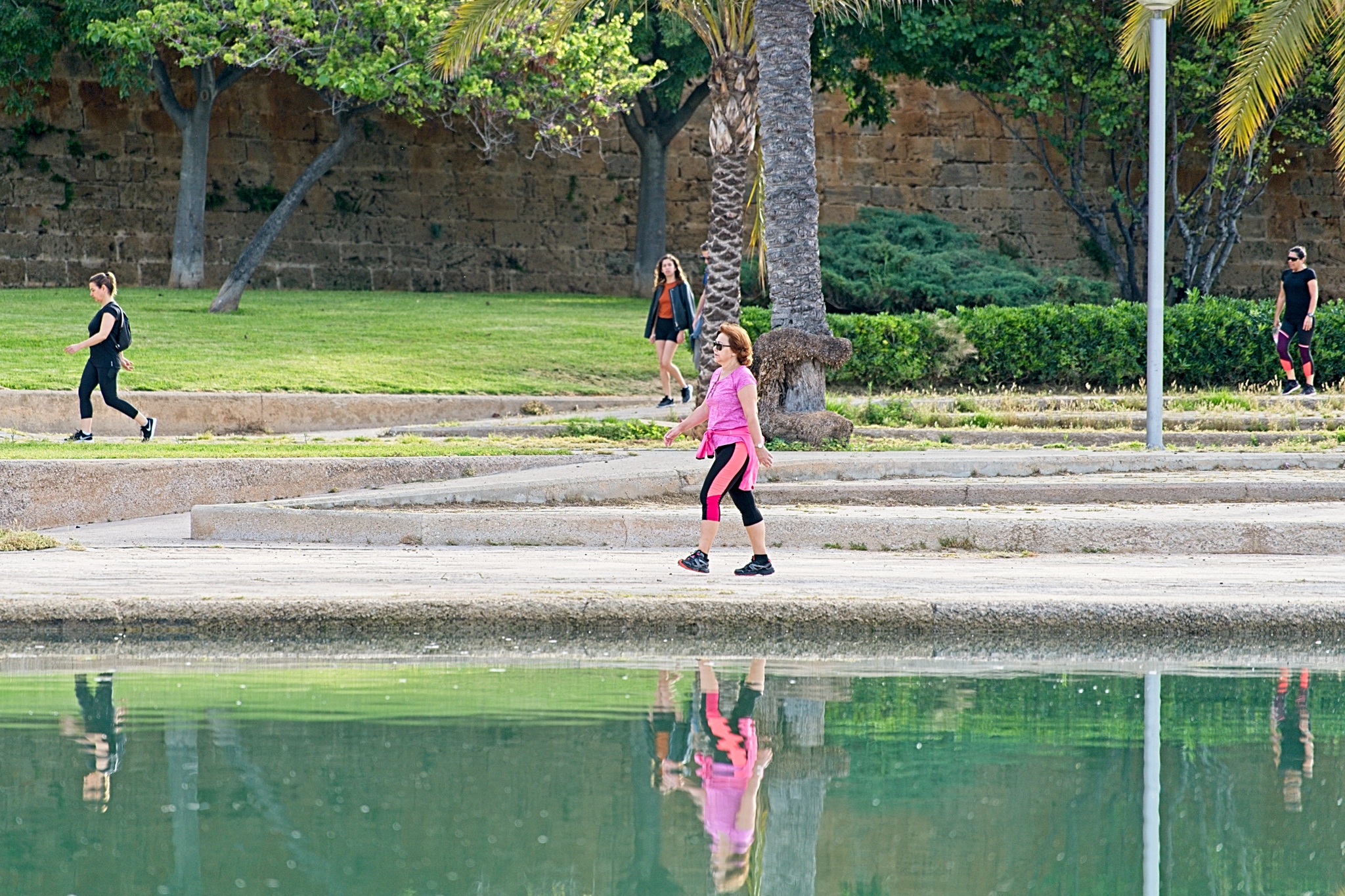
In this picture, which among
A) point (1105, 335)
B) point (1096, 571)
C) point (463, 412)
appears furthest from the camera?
point (1105, 335)

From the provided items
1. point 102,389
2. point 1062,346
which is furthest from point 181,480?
point 1062,346

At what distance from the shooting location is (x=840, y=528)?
9.40m

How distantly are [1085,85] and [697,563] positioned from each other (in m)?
18.8

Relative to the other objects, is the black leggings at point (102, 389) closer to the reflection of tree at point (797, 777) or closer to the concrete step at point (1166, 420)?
the concrete step at point (1166, 420)

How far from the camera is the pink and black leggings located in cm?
1633

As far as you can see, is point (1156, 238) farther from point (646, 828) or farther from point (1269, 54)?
point (646, 828)

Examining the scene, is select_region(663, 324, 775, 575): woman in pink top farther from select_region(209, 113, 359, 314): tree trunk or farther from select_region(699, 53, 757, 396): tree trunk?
select_region(209, 113, 359, 314): tree trunk

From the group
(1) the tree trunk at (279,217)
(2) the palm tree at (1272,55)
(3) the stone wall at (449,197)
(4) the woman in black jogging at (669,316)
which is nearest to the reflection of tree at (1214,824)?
(4) the woman in black jogging at (669,316)

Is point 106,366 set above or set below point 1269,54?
below

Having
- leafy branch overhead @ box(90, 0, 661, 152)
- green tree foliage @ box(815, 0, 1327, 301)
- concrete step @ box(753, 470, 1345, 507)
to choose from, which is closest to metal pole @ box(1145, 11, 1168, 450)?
concrete step @ box(753, 470, 1345, 507)

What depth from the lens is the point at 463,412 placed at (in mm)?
16109

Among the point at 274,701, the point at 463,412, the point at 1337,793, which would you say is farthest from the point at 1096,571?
the point at 463,412

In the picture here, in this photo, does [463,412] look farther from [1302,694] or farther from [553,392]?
[1302,694]

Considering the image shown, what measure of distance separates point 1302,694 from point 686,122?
2362cm
